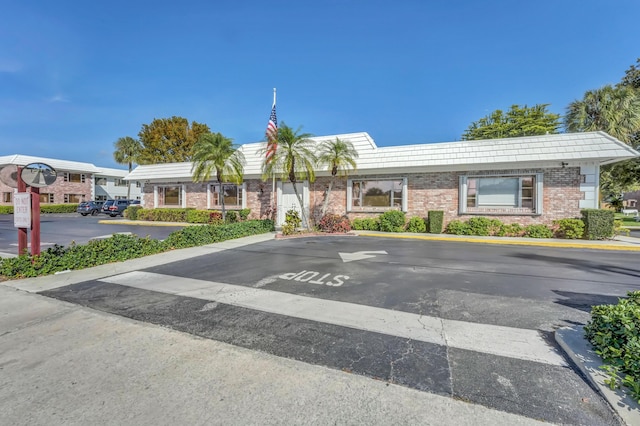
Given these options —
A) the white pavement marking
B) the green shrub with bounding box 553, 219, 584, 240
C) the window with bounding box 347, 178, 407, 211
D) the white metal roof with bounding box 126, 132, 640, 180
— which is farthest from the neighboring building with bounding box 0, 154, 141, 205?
the green shrub with bounding box 553, 219, 584, 240

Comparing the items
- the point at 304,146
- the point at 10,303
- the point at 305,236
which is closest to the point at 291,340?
the point at 10,303

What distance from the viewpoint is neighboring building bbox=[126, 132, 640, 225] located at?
12.2 meters

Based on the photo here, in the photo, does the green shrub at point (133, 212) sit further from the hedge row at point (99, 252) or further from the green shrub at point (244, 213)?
the hedge row at point (99, 252)

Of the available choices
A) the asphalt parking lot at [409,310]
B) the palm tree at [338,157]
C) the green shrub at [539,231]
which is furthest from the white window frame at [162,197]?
the green shrub at [539,231]

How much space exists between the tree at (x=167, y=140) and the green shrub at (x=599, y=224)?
3788 cm

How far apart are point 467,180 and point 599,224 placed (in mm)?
4979

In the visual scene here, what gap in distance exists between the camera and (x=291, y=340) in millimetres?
3547

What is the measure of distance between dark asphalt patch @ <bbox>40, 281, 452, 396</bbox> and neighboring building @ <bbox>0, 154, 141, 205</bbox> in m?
41.9

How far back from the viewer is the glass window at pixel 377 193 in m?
15.3

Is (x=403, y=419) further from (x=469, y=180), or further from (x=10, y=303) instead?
(x=469, y=180)

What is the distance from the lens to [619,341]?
9.49 ft

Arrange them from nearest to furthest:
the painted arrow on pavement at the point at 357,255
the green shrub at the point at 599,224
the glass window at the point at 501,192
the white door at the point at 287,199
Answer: the painted arrow on pavement at the point at 357,255
the green shrub at the point at 599,224
the glass window at the point at 501,192
the white door at the point at 287,199

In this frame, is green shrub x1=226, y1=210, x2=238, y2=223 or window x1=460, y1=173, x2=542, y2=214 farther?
green shrub x1=226, y1=210, x2=238, y2=223

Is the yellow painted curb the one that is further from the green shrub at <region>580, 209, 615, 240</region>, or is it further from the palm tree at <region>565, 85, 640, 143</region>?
the palm tree at <region>565, 85, 640, 143</region>
